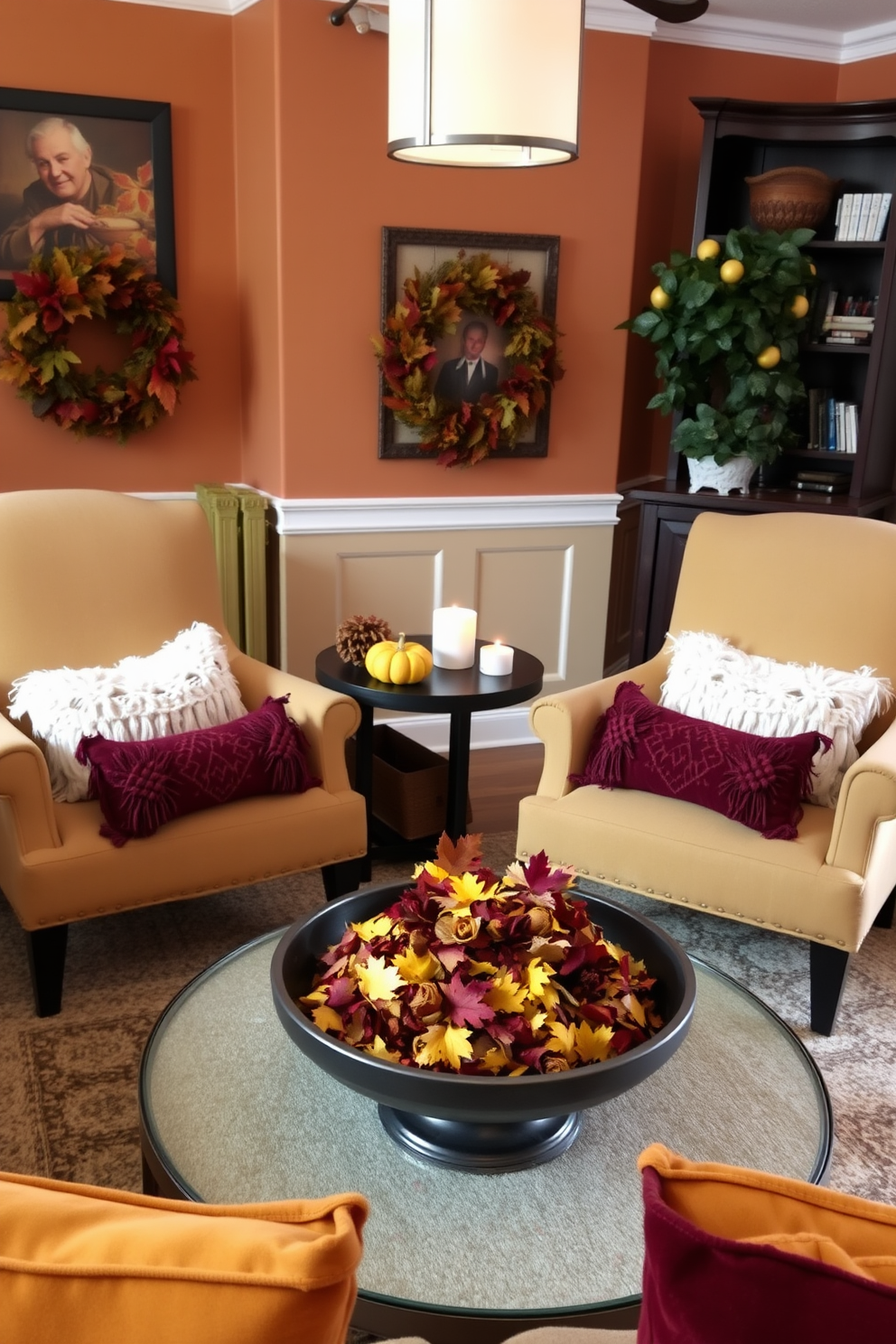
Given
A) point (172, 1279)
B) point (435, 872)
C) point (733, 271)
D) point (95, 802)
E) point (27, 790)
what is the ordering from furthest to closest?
point (733, 271), point (95, 802), point (27, 790), point (435, 872), point (172, 1279)

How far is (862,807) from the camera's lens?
231cm

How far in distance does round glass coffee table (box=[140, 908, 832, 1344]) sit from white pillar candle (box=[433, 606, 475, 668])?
1242 mm

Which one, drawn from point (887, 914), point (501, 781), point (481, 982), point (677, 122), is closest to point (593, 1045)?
point (481, 982)

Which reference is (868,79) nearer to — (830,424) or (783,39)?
(783,39)

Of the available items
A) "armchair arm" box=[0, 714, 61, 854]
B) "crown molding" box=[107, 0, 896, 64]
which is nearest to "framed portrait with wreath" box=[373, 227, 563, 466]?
"crown molding" box=[107, 0, 896, 64]

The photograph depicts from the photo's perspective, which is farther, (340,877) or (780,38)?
(780,38)

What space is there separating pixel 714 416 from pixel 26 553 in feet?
7.31

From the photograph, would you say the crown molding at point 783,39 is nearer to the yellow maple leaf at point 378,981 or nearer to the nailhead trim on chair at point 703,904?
the nailhead trim on chair at point 703,904

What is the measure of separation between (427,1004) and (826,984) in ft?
4.07

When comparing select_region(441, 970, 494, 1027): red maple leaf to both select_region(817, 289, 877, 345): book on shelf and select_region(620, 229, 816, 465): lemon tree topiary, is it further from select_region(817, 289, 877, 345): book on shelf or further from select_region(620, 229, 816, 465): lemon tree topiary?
select_region(817, 289, 877, 345): book on shelf

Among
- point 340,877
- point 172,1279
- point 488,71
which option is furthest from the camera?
point 340,877

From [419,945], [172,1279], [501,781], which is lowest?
[501,781]

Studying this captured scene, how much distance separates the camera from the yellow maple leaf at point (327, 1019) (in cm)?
155

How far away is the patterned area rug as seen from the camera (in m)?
2.01
